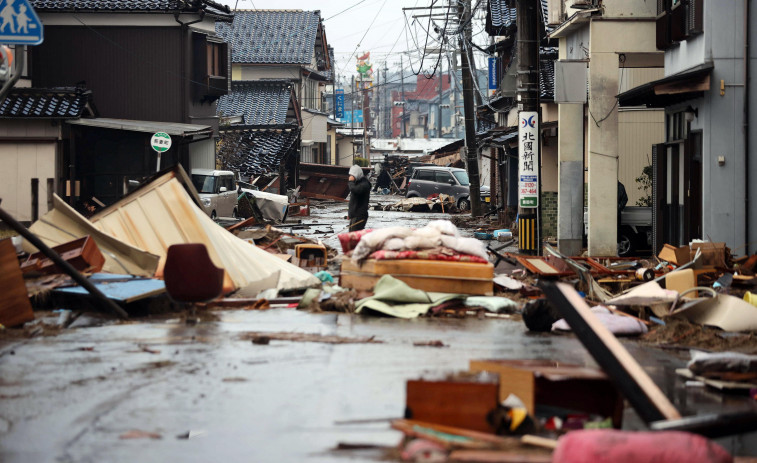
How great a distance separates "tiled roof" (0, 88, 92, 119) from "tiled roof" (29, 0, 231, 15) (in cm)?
660

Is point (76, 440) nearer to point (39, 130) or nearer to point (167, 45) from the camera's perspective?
point (39, 130)

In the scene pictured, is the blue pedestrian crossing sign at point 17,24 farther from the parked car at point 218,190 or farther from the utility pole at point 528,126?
the parked car at point 218,190

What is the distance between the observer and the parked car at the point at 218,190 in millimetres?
29931

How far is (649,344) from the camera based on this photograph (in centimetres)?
991

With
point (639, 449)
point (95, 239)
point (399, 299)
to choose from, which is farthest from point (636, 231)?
point (639, 449)

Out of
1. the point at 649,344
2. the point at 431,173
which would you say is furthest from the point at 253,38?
the point at 649,344

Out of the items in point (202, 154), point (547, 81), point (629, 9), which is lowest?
point (202, 154)

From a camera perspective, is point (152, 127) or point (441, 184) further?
point (441, 184)

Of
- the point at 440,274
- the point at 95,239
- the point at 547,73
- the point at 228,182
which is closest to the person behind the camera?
the point at 440,274

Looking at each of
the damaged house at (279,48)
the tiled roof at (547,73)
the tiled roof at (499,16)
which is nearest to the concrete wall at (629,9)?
the tiled roof at (547,73)

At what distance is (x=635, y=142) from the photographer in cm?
2506

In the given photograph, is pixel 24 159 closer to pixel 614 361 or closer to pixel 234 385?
pixel 234 385

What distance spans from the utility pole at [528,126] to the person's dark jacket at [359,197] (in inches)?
147

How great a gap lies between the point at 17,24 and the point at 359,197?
11.7 metres
